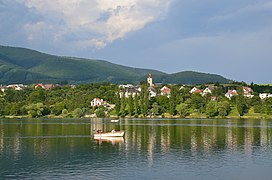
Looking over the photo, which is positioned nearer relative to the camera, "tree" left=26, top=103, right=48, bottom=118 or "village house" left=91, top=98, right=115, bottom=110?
"tree" left=26, top=103, right=48, bottom=118

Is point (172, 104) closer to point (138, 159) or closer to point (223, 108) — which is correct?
point (223, 108)

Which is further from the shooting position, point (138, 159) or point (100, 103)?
point (100, 103)

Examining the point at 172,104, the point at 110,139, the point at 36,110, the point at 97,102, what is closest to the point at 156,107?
the point at 172,104

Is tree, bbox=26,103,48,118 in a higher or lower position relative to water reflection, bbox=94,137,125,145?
higher

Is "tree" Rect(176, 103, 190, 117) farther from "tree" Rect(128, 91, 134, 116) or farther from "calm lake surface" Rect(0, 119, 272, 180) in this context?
"calm lake surface" Rect(0, 119, 272, 180)

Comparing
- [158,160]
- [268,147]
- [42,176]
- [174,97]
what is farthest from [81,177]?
[174,97]

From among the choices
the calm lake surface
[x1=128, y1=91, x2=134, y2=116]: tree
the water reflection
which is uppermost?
[x1=128, y1=91, x2=134, y2=116]: tree

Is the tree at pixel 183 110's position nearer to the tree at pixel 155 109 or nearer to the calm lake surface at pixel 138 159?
the tree at pixel 155 109

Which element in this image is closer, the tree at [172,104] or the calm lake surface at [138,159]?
the calm lake surface at [138,159]

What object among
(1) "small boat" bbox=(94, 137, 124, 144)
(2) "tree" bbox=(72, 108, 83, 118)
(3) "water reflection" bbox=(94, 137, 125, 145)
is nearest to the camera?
(3) "water reflection" bbox=(94, 137, 125, 145)

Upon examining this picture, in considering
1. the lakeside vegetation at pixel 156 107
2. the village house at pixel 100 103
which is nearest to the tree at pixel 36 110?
the lakeside vegetation at pixel 156 107

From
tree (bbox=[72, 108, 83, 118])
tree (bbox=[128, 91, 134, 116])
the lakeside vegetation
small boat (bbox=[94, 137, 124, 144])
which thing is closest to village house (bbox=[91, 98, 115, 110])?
the lakeside vegetation

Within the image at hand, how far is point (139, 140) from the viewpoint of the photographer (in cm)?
7138

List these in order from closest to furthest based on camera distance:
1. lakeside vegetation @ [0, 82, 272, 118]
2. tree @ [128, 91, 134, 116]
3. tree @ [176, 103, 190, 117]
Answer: lakeside vegetation @ [0, 82, 272, 118] → tree @ [176, 103, 190, 117] → tree @ [128, 91, 134, 116]
